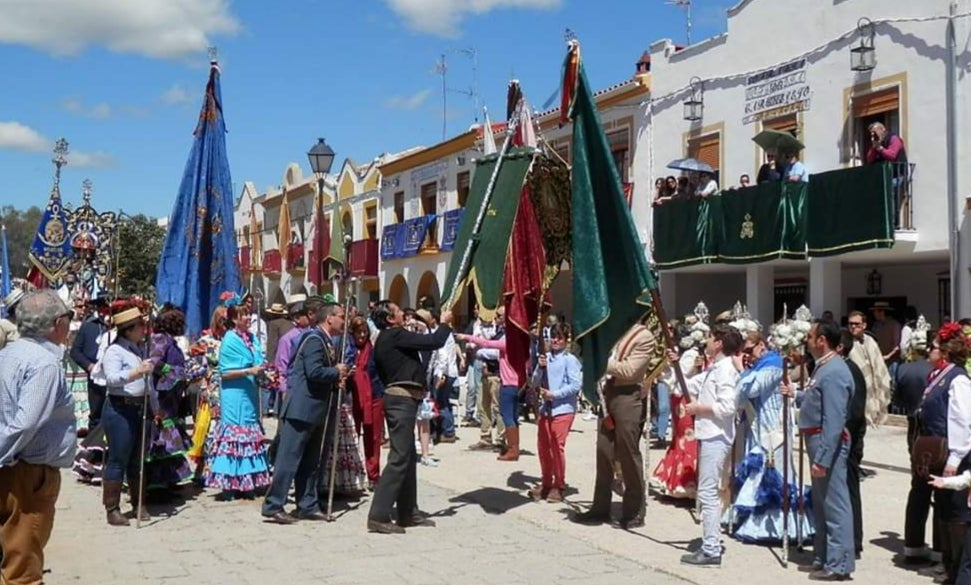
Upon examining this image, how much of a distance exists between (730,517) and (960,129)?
10.2 m

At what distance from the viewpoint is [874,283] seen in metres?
19.2

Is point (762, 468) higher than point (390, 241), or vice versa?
point (390, 241)

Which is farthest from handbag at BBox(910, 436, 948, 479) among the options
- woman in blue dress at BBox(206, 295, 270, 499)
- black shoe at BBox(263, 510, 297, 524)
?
woman in blue dress at BBox(206, 295, 270, 499)

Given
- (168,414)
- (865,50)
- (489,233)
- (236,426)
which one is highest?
(865,50)

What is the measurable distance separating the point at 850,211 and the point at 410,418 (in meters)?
11.0

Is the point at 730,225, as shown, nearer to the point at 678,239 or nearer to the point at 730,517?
the point at 678,239

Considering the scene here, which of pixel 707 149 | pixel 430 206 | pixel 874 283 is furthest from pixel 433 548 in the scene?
pixel 430 206

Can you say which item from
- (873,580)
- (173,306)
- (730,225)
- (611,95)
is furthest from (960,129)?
(173,306)

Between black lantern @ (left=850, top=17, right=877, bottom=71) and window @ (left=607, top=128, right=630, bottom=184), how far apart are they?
6853 mm

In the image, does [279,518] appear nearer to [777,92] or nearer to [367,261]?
[777,92]

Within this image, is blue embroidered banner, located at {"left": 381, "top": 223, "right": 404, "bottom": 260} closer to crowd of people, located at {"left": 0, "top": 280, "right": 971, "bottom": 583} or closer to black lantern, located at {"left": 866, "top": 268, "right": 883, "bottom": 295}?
black lantern, located at {"left": 866, "top": 268, "right": 883, "bottom": 295}

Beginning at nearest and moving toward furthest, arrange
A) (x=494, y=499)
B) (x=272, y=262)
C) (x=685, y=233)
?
(x=494, y=499) < (x=685, y=233) < (x=272, y=262)

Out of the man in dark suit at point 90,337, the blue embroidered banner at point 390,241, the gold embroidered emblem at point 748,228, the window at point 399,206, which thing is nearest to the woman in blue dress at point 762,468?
the man in dark suit at point 90,337

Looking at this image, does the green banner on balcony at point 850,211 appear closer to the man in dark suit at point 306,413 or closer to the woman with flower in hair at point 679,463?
the woman with flower in hair at point 679,463
